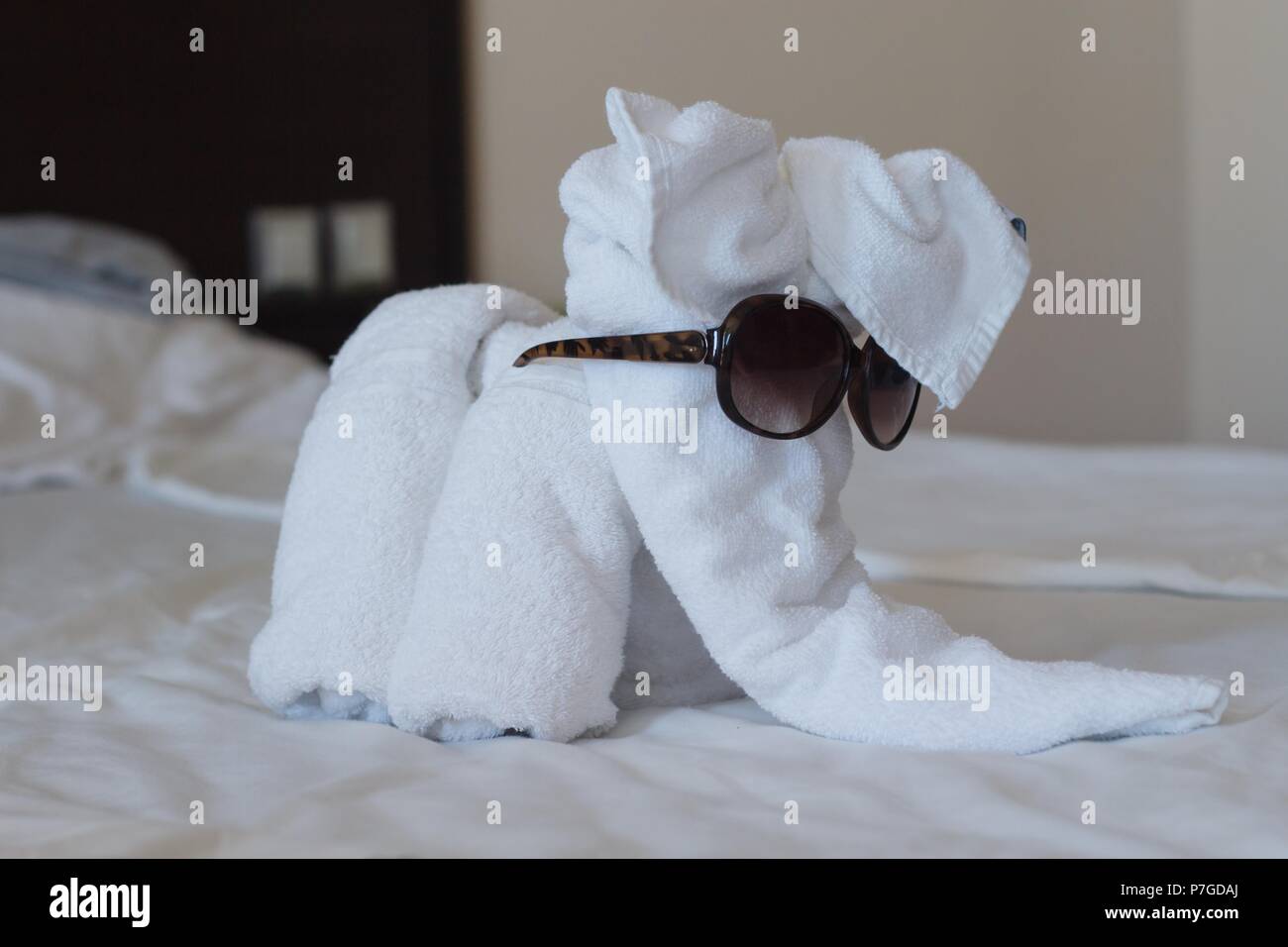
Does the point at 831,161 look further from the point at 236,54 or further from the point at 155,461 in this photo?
the point at 236,54

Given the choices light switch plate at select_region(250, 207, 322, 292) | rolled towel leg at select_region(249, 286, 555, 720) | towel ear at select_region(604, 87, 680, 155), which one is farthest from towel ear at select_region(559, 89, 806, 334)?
light switch plate at select_region(250, 207, 322, 292)

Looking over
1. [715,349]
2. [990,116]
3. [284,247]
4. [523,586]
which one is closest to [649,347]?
[715,349]

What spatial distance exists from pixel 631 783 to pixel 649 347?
9.0 inches

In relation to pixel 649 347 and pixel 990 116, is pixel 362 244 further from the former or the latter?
pixel 649 347

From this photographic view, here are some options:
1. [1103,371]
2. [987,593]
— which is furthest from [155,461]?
[1103,371]

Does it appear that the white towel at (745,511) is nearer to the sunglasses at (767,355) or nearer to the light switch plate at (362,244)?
the sunglasses at (767,355)

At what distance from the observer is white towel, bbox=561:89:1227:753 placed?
70 cm

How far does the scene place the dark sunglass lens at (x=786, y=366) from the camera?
70 centimetres

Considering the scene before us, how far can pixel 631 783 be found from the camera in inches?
26.0

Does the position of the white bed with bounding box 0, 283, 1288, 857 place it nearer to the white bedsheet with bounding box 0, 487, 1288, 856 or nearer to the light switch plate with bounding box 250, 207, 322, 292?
the white bedsheet with bounding box 0, 487, 1288, 856

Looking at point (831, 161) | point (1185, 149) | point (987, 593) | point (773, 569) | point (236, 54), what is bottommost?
point (987, 593)

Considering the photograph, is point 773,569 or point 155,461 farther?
point 155,461

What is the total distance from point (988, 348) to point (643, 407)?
227mm

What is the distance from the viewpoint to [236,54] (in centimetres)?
267
